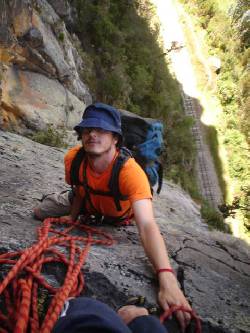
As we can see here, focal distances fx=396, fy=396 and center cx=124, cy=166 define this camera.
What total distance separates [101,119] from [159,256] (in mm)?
1271

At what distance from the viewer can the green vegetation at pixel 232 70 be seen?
1961 centimetres

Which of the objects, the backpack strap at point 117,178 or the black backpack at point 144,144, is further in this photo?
the black backpack at point 144,144

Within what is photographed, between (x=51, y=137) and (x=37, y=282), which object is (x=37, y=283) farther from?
(x=51, y=137)

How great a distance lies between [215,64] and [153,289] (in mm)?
22548

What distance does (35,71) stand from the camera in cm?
1134

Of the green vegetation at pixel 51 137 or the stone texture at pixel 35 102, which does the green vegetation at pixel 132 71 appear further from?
the green vegetation at pixel 51 137

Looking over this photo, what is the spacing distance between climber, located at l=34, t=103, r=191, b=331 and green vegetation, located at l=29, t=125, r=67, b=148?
575 centimetres

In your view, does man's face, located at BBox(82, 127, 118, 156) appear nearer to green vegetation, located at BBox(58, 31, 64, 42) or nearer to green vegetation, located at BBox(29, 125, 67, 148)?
green vegetation, located at BBox(29, 125, 67, 148)

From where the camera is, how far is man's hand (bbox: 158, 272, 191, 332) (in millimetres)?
2742

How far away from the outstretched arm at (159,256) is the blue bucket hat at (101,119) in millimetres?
719

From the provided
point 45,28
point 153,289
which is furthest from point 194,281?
point 45,28

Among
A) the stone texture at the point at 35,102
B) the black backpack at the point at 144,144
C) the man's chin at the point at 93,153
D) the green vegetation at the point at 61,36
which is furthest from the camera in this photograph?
the green vegetation at the point at 61,36

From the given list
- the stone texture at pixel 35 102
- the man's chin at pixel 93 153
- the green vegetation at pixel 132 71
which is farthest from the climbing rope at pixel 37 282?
the green vegetation at pixel 132 71

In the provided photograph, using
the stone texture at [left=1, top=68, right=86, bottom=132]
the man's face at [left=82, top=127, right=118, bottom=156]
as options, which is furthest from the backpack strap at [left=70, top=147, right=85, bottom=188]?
the stone texture at [left=1, top=68, right=86, bottom=132]
